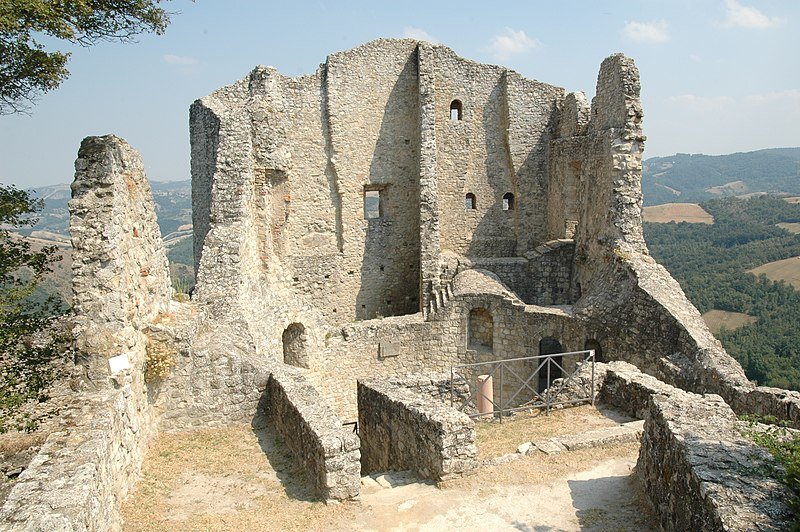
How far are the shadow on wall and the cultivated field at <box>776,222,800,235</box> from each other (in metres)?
61.2

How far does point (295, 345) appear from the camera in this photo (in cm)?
1505

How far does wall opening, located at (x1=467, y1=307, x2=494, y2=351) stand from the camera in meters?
16.6

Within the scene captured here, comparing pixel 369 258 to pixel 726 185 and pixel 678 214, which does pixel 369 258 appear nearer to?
pixel 678 214

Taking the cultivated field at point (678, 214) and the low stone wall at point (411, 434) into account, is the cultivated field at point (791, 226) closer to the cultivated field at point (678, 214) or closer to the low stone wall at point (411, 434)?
the cultivated field at point (678, 214)

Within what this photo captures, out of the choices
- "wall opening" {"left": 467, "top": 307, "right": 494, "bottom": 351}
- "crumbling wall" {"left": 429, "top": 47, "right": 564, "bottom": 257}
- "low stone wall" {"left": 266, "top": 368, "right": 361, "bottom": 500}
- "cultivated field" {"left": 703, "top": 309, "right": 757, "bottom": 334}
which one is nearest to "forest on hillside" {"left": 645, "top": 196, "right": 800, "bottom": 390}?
"cultivated field" {"left": 703, "top": 309, "right": 757, "bottom": 334}

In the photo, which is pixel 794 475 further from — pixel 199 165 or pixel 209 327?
pixel 199 165

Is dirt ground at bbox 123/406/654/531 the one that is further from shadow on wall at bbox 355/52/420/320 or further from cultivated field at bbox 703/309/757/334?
cultivated field at bbox 703/309/757/334

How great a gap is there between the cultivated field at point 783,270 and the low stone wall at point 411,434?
43462 millimetres

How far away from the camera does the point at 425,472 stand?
321 inches

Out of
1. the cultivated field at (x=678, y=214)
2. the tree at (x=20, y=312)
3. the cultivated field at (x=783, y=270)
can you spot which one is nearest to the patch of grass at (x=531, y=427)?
the tree at (x=20, y=312)

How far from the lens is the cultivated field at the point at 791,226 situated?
64412 millimetres

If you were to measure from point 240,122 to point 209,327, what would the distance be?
5.62m

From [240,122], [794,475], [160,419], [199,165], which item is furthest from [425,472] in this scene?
[199,165]

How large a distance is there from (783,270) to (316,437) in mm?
51610
